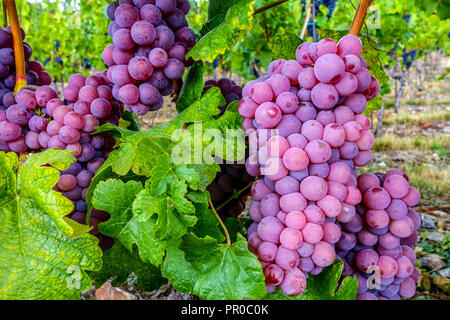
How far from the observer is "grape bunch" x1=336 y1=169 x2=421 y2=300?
0.74 meters

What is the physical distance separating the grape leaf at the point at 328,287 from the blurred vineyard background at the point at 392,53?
568 mm

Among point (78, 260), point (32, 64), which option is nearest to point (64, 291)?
point (78, 260)

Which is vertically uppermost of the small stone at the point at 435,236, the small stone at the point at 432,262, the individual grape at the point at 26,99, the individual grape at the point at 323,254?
the individual grape at the point at 26,99

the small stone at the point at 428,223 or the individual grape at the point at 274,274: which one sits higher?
the individual grape at the point at 274,274

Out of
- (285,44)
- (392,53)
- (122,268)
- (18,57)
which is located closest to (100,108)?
(18,57)

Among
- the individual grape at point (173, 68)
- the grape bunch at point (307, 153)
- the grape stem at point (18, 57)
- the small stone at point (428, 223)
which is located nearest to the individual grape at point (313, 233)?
the grape bunch at point (307, 153)

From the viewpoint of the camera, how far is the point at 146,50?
820 mm

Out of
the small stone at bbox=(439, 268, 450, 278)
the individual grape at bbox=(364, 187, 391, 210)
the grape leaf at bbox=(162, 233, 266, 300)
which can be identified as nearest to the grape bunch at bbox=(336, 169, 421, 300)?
the individual grape at bbox=(364, 187, 391, 210)

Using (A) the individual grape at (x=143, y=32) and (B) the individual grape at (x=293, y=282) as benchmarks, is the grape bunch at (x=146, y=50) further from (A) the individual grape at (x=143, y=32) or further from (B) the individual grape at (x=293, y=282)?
(B) the individual grape at (x=293, y=282)

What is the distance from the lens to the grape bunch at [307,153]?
0.66 m

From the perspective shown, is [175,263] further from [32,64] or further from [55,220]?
[32,64]

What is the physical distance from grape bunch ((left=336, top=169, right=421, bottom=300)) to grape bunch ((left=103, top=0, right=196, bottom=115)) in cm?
50

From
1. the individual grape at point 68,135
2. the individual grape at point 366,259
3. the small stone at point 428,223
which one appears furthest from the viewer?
the small stone at point 428,223

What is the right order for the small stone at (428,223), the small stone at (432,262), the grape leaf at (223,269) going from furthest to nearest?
the small stone at (428,223)
the small stone at (432,262)
the grape leaf at (223,269)
